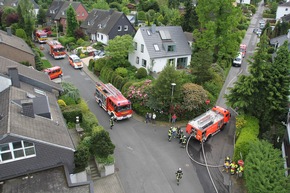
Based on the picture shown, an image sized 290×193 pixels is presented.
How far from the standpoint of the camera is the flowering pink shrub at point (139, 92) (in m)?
29.7

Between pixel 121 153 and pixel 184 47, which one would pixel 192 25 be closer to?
pixel 184 47

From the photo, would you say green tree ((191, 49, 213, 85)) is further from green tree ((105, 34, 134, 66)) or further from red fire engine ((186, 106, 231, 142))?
green tree ((105, 34, 134, 66))

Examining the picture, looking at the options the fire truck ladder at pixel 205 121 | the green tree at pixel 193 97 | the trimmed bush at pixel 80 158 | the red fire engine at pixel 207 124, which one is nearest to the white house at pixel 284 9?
the green tree at pixel 193 97

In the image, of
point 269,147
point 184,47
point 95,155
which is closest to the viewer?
point 269,147

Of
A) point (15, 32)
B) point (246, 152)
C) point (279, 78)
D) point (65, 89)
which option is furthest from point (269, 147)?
point (15, 32)

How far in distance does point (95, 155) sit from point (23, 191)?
656cm

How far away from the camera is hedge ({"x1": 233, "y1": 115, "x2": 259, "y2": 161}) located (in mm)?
21391

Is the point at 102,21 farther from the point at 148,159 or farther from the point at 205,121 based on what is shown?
the point at 148,159

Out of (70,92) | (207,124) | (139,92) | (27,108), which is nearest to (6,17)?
(70,92)

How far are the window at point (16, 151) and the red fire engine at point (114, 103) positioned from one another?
1227 centimetres

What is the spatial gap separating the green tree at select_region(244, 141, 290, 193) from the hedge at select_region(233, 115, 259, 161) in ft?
5.36

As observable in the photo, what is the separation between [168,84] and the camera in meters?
27.0

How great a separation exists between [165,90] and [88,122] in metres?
8.38

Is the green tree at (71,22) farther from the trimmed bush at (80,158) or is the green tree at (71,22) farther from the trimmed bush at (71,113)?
the trimmed bush at (80,158)
